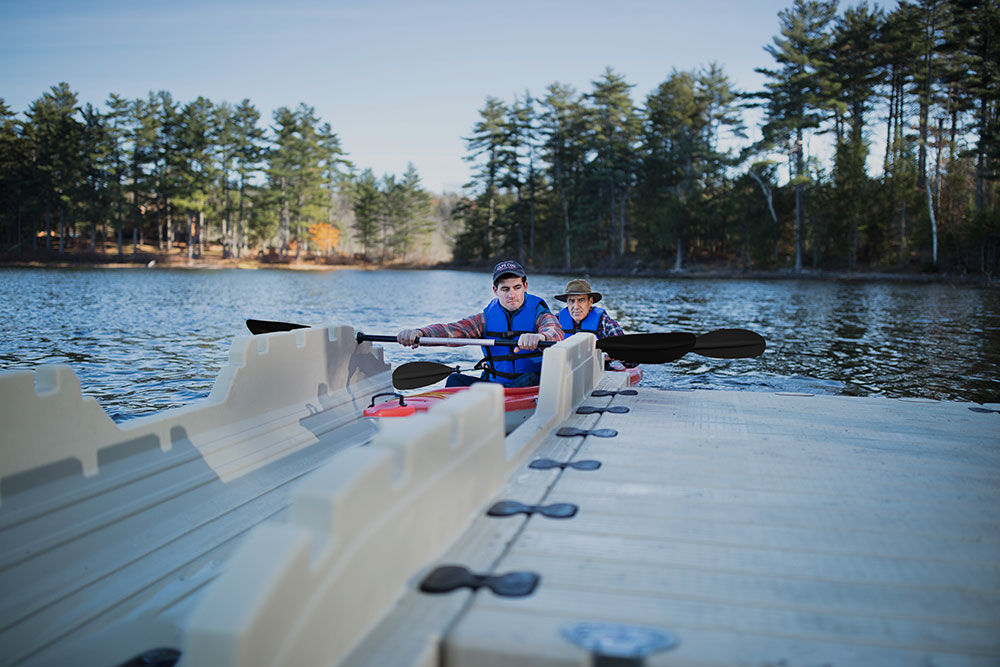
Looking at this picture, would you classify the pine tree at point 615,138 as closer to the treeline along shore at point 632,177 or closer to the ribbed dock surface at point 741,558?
the treeline along shore at point 632,177

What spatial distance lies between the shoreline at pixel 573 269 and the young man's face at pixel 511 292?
3227 centimetres

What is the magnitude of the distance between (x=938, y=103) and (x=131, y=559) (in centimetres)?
4520

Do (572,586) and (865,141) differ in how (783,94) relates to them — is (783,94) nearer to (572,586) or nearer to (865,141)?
(865,141)

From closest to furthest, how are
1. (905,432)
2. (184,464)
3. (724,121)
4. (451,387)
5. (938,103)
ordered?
(184,464), (905,432), (451,387), (938,103), (724,121)

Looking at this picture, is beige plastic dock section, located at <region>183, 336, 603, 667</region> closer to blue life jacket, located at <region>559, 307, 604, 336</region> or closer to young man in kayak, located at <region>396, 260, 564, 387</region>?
young man in kayak, located at <region>396, 260, 564, 387</region>

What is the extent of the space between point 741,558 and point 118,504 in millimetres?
2628

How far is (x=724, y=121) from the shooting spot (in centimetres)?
4994

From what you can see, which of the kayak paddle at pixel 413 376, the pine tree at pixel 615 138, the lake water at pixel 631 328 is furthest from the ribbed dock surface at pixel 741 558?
the pine tree at pixel 615 138

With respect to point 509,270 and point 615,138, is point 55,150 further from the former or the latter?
point 509,270

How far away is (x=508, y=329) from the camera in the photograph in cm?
582

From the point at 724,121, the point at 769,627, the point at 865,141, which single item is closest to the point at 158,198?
the point at 724,121

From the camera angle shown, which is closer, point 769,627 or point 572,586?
point 769,627

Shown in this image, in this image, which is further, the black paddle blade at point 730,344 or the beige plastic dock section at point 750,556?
the black paddle blade at point 730,344

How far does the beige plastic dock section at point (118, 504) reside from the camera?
2500 millimetres
